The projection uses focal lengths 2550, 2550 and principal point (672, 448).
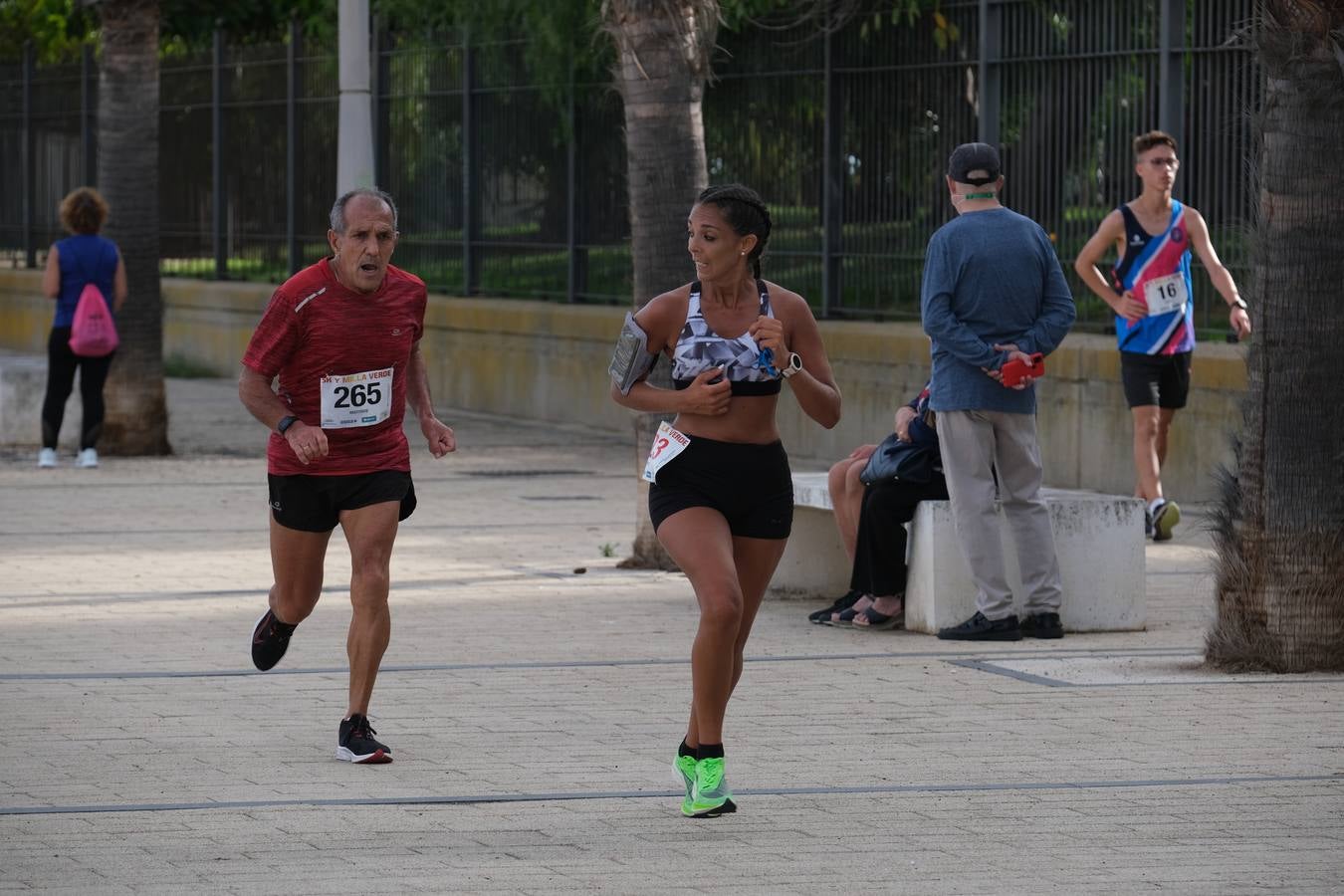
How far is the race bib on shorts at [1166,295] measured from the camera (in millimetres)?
12695

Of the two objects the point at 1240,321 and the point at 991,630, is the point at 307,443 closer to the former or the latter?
the point at 991,630

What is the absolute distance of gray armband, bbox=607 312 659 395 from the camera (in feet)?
22.0

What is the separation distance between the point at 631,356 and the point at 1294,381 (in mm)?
2867

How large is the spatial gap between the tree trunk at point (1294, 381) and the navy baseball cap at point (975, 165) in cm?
108

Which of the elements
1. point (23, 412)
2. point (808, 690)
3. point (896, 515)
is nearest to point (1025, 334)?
point (896, 515)

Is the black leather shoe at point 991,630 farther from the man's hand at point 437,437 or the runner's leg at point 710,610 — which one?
the runner's leg at point 710,610

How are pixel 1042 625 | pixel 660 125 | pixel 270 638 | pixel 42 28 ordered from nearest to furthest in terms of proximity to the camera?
1. pixel 270 638
2. pixel 1042 625
3. pixel 660 125
4. pixel 42 28

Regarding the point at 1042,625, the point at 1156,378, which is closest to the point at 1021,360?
the point at 1042,625

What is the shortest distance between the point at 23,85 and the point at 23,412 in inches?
540

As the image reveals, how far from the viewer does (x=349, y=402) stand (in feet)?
24.5

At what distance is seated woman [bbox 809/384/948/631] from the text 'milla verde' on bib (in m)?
3.20

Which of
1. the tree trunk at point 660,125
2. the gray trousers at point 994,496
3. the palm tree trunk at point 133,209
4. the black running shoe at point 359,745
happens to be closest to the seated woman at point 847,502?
the gray trousers at point 994,496

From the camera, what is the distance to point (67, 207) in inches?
639

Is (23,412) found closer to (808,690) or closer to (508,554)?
(508,554)
